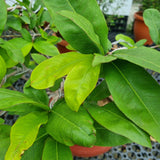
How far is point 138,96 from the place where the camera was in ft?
1.22

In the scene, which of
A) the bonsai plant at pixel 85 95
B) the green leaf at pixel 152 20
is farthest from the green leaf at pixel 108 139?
the green leaf at pixel 152 20

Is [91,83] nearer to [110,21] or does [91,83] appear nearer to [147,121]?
[147,121]

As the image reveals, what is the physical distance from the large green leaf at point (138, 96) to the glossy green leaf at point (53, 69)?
0.10m

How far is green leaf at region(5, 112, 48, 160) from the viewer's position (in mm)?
354

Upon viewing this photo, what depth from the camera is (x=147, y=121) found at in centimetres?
36

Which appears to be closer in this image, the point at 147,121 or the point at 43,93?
the point at 147,121

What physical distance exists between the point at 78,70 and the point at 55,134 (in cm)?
17

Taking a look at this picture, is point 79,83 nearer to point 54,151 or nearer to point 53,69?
point 53,69

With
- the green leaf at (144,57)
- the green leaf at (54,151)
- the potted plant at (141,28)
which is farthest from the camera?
the potted plant at (141,28)

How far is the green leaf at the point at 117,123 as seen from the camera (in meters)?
0.36

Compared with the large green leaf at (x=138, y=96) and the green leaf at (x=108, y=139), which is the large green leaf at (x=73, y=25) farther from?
the green leaf at (x=108, y=139)

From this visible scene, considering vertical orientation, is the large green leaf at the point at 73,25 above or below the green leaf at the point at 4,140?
above

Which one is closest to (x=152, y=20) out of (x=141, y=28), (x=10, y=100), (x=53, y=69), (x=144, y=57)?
(x=144, y=57)

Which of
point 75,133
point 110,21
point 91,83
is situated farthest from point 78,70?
point 110,21
